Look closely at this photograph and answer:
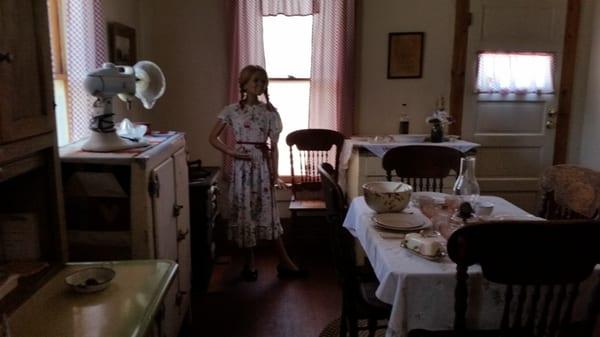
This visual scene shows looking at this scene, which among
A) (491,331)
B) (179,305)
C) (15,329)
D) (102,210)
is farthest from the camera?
(179,305)

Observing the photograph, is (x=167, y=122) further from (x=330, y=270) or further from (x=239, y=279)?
(x=330, y=270)

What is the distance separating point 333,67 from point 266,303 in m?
1.83

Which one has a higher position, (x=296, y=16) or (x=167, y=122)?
(x=296, y=16)

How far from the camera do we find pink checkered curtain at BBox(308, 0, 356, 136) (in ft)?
12.1

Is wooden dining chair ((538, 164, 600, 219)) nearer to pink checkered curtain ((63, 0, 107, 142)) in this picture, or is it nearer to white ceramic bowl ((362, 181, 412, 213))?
white ceramic bowl ((362, 181, 412, 213))

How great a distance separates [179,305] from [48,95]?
1.32 meters

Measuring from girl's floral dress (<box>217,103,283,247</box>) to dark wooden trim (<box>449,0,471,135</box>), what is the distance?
1.62m

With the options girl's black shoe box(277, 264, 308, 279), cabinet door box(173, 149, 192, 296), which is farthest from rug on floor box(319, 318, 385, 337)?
cabinet door box(173, 149, 192, 296)

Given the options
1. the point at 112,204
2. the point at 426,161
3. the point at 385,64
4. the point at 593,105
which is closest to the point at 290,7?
the point at 385,64

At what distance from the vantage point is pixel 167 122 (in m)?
3.88

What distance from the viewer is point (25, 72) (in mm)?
1271

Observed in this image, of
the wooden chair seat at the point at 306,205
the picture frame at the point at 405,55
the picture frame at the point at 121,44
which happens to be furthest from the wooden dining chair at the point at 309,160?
the picture frame at the point at 121,44

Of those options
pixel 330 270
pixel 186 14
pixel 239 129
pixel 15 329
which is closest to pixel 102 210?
pixel 15 329

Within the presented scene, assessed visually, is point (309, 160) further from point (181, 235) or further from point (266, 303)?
point (181, 235)
